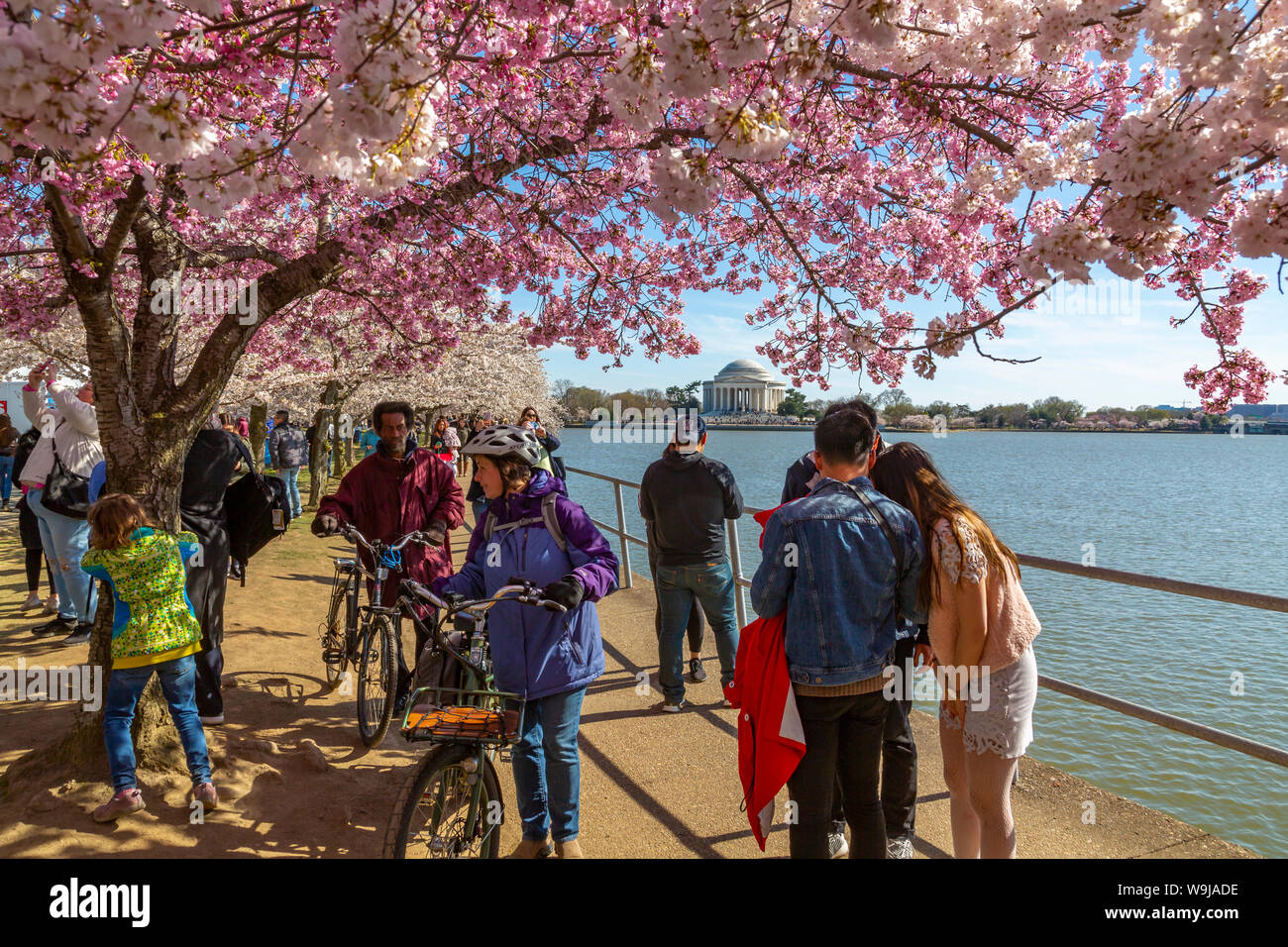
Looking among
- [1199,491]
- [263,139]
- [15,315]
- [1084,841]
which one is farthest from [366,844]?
[1199,491]

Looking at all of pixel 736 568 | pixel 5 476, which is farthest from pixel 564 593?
pixel 5 476

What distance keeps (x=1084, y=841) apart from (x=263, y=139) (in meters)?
4.32

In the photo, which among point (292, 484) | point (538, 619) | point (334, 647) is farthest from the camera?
point (292, 484)

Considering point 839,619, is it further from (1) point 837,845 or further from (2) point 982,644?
(1) point 837,845

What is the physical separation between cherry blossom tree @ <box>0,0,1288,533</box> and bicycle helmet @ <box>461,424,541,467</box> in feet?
3.56

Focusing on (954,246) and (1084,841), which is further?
(954,246)

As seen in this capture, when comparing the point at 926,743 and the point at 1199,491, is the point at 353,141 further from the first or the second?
the point at 1199,491

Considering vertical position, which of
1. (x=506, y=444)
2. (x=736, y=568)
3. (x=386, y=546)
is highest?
(x=506, y=444)

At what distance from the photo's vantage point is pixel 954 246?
225 inches

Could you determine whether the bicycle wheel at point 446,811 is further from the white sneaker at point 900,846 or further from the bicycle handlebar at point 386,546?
the bicycle handlebar at point 386,546

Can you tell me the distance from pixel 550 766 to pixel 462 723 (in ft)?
1.95

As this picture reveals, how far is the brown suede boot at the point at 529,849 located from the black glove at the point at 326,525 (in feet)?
7.35

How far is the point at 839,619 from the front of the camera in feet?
8.40

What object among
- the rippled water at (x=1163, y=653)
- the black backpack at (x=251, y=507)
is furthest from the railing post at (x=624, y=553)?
the black backpack at (x=251, y=507)
